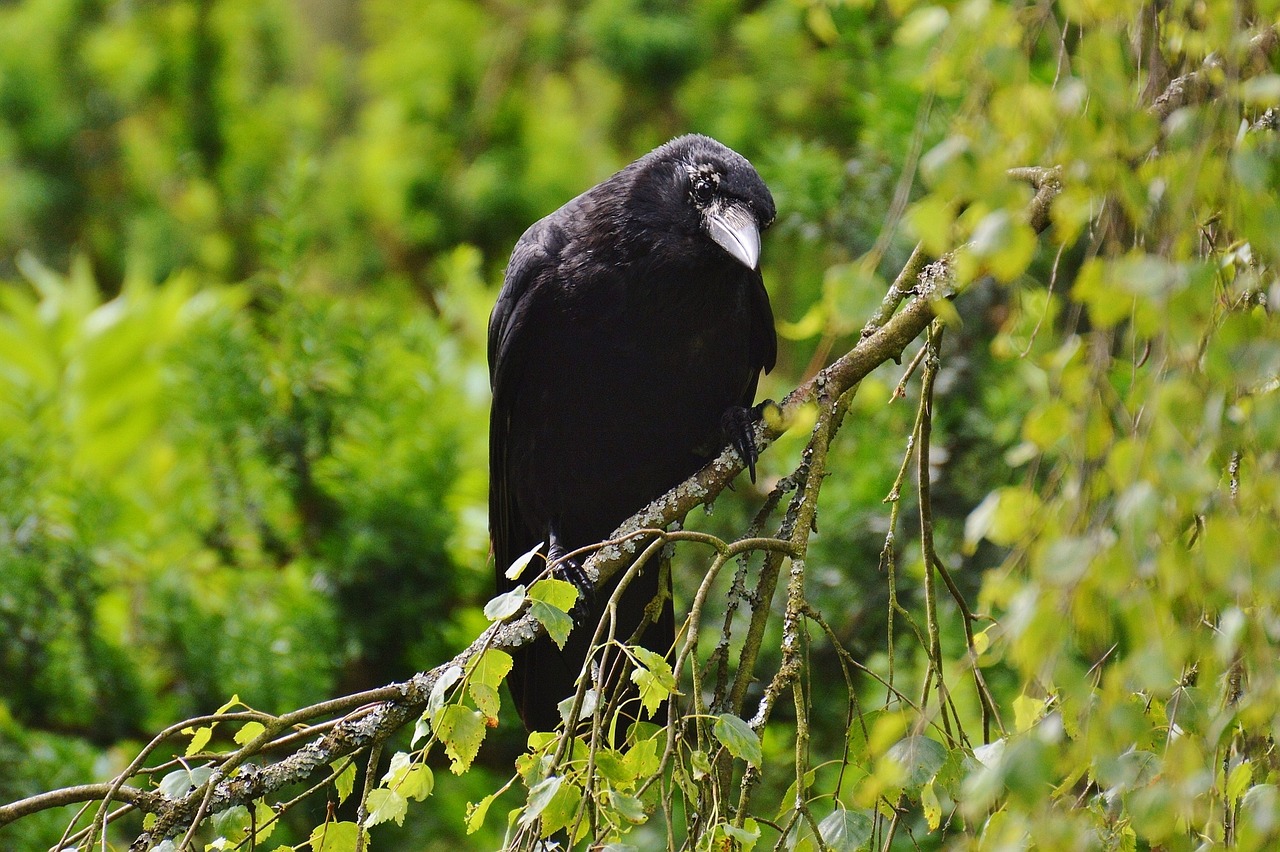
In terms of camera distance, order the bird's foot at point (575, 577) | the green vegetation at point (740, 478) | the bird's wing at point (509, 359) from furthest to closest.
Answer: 1. the bird's wing at point (509, 359)
2. the bird's foot at point (575, 577)
3. the green vegetation at point (740, 478)

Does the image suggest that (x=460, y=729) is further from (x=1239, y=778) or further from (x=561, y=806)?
(x=1239, y=778)

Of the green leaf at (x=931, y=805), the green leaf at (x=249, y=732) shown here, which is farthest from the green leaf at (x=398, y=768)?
the green leaf at (x=931, y=805)

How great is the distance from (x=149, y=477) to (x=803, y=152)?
2689mm

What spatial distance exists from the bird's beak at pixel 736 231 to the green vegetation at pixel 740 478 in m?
0.28

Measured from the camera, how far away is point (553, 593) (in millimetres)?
1307

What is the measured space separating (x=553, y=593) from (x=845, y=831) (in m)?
0.38

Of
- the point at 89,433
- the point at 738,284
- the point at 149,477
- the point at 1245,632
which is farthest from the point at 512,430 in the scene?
the point at 89,433

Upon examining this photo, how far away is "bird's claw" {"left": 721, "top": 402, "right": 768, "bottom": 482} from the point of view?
7.64 feet

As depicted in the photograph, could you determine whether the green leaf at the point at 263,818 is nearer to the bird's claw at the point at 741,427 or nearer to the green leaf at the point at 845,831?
the green leaf at the point at 845,831

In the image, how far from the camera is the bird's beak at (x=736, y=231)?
2.38 metres

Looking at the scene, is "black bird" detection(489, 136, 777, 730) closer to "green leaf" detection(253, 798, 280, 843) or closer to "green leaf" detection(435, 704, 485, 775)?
"green leaf" detection(253, 798, 280, 843)

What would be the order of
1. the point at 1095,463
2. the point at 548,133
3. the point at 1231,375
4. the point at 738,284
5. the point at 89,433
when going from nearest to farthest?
the point at 1231,375 < the point at 1095,463 < the point at 738,284 < the point at 89,433 < the point at 548,133

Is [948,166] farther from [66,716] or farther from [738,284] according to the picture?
[66,716]

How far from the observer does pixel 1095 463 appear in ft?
3.60
